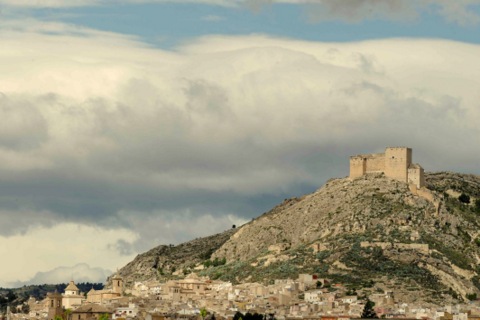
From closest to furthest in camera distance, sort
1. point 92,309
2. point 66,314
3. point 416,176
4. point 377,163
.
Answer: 1. point 66,314
2. point 92,309
3. point 416,176
4. point 377,163

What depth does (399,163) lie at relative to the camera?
19475 cm

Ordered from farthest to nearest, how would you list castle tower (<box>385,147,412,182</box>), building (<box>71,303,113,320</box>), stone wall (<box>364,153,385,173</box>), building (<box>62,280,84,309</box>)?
1. stone wall (<box>364,153,385,173</box>)
2. castle tower (<box>385,147,412,182</box>)
3. building (<box>62,280,84,309</box>)
4. building (<box>71,303,113,320</box>)

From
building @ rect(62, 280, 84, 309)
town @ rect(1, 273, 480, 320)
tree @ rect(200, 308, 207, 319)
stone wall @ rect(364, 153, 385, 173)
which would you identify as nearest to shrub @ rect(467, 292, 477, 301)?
town @ rect(1, 273, 480, 320)

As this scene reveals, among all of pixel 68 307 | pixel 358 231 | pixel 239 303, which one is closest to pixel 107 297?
pixel 68 307

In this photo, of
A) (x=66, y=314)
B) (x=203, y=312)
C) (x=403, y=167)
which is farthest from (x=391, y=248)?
(x=66, y=314)

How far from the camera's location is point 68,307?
604 feet

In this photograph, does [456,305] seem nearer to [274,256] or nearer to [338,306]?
[338,306]

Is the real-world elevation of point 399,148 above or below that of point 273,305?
above

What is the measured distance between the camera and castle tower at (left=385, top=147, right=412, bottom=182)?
194 meters

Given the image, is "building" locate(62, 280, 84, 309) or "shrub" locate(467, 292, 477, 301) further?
"building" locate(62, 280, 84, 309)

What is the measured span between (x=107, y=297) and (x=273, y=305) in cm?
3253

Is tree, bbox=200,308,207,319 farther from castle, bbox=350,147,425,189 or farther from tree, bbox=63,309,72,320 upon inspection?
castle, bbox=350,147,425,189

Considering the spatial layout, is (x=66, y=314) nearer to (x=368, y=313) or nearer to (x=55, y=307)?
(x=55, y=307)

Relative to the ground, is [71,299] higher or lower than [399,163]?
lower
